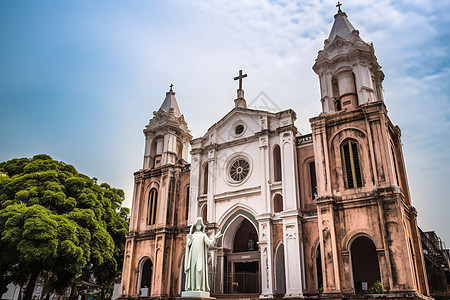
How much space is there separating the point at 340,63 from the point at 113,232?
56.2ft

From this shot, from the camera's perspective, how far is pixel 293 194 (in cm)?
1770

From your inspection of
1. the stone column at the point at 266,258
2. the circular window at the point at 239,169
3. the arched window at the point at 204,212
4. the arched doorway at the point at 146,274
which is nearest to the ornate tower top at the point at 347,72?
the circular window at the point at 239,169

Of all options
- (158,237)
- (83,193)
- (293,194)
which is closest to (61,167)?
(83,193)

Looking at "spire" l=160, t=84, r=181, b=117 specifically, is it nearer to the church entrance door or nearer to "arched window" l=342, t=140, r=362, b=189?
the church entrance door

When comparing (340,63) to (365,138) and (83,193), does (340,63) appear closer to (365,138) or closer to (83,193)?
(365,138)

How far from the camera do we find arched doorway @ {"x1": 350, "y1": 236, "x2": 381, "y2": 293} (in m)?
17.3

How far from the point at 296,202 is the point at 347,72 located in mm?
7252

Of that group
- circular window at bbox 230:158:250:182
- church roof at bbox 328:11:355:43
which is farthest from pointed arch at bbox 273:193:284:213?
church roof at bbox 328:11:355:43

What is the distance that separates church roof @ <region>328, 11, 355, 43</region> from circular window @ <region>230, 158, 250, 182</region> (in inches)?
317

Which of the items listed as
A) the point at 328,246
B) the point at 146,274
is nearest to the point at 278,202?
the point at 328,246

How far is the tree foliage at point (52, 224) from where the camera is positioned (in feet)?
56.7

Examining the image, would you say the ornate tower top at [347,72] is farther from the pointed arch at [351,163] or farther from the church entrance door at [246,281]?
the church entrance door at [246,281]

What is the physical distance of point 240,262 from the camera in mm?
19219

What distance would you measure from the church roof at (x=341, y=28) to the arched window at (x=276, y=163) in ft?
21.5
